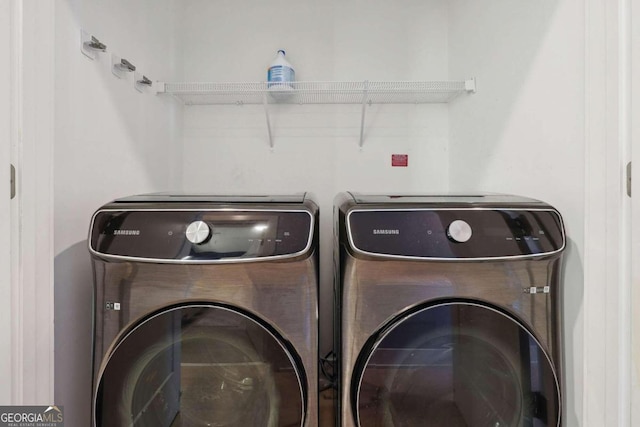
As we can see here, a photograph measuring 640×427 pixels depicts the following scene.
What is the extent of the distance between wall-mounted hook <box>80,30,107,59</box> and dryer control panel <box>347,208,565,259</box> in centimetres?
104

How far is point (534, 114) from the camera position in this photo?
112 centimetres

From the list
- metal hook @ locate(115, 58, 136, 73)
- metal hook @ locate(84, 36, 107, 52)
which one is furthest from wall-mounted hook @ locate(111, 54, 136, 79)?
metal hook @ locate(84, 36, 107, 52)

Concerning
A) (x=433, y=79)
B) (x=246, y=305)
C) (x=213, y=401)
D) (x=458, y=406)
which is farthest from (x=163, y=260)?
(x=433, y=79)

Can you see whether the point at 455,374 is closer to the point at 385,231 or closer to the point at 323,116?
the point at 385,231

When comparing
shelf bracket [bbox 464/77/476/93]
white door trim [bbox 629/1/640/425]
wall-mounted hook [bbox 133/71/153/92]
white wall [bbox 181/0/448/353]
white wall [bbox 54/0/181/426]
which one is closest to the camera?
white door trim [bbox 629/1/640/425]

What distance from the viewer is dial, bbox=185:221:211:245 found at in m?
0.86

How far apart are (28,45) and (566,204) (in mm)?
1591

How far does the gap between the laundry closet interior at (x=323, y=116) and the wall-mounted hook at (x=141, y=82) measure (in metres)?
0.01

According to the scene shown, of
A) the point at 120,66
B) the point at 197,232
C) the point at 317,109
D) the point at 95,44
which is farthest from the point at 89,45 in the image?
the point at 317,109

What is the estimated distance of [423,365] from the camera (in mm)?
896

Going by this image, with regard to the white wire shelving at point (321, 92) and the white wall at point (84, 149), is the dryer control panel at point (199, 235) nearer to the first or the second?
the white wall at point (84, 149)

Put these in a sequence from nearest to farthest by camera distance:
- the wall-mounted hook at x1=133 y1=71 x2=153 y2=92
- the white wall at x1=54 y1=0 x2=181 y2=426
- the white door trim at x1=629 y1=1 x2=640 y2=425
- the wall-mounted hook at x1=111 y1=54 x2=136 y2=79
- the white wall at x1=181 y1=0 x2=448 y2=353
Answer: the white door trim at x1=629 y1=1 x2=640 y2=425 < the white wall at x1=54 y1=0 x2=181 y2=426 < the wall-mounted hook at x1=111 y1=54 x2=136 y2=79 < the wall-mounted hook at x1=133 y1=71 x2=153 y2=92 < the white wall at x1=181 y1=0 x2=448 y2=353

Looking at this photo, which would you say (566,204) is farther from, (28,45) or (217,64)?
(217,64)

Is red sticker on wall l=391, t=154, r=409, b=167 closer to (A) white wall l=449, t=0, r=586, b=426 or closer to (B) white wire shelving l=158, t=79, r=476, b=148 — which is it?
(B) white wire shelving l=158, t=79, r=476, b=148
